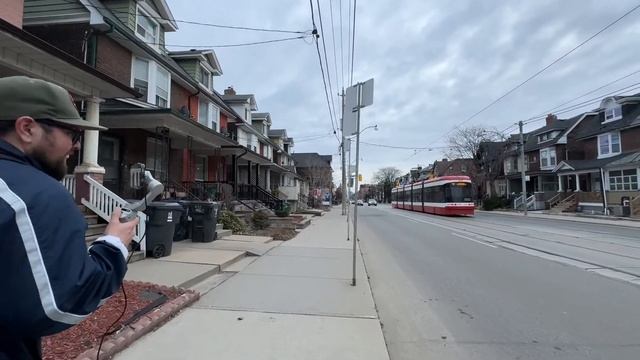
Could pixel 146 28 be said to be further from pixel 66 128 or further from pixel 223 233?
pixel 66 128

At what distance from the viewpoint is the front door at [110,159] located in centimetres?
1507

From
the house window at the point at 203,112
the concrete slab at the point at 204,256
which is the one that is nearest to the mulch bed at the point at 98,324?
the concrete slab at the point at 204,256

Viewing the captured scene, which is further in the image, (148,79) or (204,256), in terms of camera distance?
(148,79)

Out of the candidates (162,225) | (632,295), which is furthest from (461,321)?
(162,225)

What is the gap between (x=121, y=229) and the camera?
70.7 inches

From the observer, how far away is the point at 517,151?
57906 millimetres

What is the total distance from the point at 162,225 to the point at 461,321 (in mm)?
6757

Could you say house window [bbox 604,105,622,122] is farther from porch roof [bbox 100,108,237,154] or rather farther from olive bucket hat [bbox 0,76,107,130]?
olive bucket hat [bbox 0,76,107,130]

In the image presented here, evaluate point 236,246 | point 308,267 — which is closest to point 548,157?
point 236,246

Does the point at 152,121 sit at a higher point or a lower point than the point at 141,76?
lower

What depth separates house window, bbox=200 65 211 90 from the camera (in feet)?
83.8

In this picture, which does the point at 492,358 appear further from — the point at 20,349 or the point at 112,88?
the point at 112,88

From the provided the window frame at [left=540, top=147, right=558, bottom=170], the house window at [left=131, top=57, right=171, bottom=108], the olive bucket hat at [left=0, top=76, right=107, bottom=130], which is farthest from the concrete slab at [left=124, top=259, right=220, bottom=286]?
the window frame at [left=540, top=147, right=558, bottom=170]

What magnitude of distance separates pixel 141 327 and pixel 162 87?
16.2 metres
